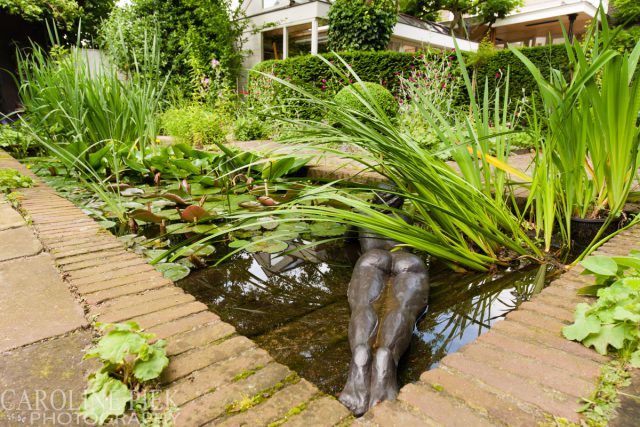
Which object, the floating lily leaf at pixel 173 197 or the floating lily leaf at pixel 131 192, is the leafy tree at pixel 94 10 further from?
Answer: the floating lily leaf at pixel 173 197

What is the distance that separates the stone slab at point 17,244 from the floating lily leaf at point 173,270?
1.39 ft

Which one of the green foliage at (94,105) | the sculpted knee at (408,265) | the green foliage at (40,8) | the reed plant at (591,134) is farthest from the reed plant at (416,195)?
the green foliage at (40,8)

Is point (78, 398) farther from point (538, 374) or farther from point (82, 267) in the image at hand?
point (538, 374)

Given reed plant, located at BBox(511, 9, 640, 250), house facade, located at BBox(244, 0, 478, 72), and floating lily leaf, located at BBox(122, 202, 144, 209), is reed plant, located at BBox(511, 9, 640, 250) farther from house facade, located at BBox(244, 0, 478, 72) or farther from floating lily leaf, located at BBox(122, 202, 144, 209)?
house facade, located at BBox(244, 0, 478, 72)

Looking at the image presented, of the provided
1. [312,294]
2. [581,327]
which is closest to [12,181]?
[312,294]

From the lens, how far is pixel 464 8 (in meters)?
15.9

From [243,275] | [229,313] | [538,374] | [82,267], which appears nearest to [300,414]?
[538,374]

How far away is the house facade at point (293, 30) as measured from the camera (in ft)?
33.5

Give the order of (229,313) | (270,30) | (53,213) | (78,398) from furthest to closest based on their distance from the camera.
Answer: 1. (270,30)
2. (53,213)
3. (229,313)
4. (78,398)

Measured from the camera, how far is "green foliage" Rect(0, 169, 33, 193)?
7.41 feet

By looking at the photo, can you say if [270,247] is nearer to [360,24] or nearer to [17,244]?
[17,244]

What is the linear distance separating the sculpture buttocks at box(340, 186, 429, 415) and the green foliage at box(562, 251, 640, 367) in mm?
400

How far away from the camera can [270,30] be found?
37.4ft

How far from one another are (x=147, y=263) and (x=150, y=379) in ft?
2.14
